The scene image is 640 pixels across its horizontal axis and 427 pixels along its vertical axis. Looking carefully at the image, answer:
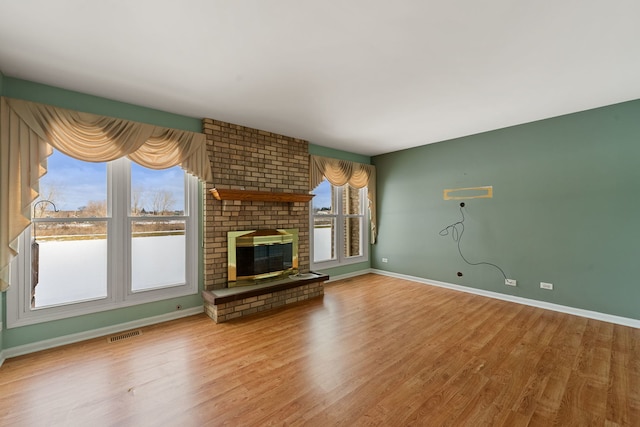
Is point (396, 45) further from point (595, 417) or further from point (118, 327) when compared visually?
point (118, 327)

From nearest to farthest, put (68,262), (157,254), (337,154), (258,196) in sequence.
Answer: (68,262) → (157,254) → (258,196) → (337,154)

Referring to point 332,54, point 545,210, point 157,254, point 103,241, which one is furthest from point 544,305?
point 103,241

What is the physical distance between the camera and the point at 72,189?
296 cm

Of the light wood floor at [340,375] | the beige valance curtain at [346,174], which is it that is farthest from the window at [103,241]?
the beige valance curtain at [346,174]

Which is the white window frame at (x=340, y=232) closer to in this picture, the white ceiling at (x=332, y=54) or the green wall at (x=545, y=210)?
the green wall at (x=545, y=210)

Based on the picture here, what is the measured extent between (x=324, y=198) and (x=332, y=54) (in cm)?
335

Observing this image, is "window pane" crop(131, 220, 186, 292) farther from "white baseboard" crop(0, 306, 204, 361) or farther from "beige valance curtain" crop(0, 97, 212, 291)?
"beige valance curtain" crop(0, 97, 212, 291)

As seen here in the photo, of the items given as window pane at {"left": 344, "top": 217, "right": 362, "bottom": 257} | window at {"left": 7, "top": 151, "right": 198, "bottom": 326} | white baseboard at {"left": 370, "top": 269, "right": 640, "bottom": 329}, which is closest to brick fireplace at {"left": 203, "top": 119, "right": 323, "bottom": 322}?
window at {"left": 7, "top": 151, "right": 198, "bottom": 326}

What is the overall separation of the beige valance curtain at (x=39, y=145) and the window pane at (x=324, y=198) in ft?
9.13

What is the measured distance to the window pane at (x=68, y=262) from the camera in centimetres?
279

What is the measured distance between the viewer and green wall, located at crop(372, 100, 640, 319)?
11.1 ft

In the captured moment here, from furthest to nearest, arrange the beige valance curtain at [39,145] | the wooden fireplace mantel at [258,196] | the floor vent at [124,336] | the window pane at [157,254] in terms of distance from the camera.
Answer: the wooden fireplace mantel at [258,196] < the window pane at [157,254] < the floor vent at [124,336] < the beige valance curtain at [39,145]

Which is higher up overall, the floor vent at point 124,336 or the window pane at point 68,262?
the window pane at point 68,262

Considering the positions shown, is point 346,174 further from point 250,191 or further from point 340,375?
point 340,375
